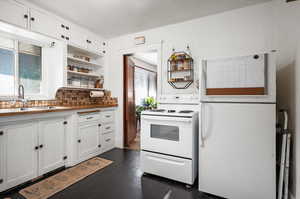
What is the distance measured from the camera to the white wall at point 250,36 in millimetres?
1587

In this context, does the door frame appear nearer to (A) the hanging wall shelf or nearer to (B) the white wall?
(B) the white wall

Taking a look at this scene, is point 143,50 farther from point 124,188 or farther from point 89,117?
point 124,188

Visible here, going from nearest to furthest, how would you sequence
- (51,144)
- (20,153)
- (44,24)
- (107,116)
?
(20,153) < (51,144) < (44,24) < (107,116)

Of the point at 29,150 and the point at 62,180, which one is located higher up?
the point at 29,150

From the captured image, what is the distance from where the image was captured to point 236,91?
1.52m

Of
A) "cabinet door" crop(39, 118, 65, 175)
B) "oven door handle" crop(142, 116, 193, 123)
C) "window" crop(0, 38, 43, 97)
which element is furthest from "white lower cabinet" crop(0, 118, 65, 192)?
"oven door handle" crop(142, 116, 193, 123)

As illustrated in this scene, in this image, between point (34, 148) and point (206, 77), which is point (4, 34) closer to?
point (34, 148)

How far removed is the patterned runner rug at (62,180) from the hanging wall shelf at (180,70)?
188 centimetres

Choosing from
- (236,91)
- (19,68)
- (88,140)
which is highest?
(19,68)

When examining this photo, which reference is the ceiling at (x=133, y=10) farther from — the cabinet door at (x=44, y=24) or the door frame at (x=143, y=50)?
the door frame at (x=143, y=50)

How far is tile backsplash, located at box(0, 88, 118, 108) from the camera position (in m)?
2.14

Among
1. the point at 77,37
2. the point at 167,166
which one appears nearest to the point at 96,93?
the point at 77,37

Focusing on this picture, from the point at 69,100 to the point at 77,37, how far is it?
1264mm

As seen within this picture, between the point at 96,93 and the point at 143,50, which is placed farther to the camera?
the point at 96,93
